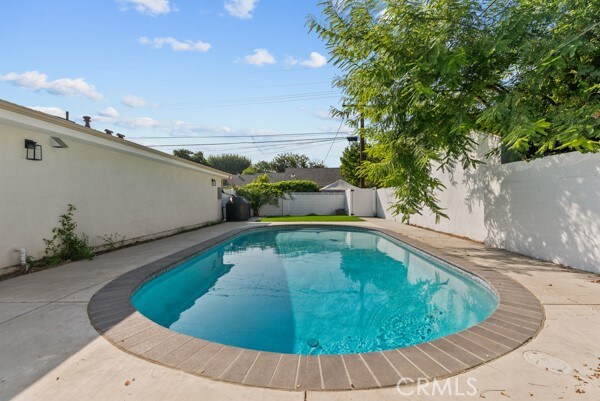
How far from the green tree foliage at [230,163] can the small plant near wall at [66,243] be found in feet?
204

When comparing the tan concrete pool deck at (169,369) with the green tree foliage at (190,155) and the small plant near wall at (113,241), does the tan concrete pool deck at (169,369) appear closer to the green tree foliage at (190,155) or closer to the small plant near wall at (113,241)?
the small plant near wall at (113,241)

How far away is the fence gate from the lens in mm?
20281

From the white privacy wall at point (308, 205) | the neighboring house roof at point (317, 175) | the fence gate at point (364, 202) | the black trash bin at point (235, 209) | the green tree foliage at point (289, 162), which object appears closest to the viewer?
the black trash bin at point (235, 209)

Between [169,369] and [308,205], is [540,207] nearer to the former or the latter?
[169,369]

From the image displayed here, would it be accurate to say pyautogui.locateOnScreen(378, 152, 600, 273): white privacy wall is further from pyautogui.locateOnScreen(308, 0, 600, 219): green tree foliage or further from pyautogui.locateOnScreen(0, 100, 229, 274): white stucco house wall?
pyautogui.locateOnScreen(0, 100, 229, 274): white stucco house wall

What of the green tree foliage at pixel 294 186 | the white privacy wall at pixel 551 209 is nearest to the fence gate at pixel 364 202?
the green tree foliage at pixel 294 186

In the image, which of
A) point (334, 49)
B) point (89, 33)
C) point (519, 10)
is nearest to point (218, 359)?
point (334, 49)

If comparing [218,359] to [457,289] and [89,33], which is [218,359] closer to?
[457,289]

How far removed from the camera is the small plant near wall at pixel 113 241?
316 inches

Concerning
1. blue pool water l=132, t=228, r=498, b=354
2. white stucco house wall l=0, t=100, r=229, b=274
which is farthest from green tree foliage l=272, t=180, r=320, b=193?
blue pool water l=132, t=228, r=498, b=354

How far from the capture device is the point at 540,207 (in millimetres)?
6488

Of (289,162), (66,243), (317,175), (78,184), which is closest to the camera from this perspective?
(66,243)

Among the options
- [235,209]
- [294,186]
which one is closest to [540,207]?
[235,209]

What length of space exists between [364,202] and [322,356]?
59.9 feet
